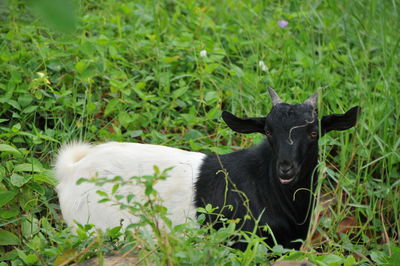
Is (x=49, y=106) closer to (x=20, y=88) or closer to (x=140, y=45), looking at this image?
(x=20, y=88)

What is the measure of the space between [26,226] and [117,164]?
2.10 ft

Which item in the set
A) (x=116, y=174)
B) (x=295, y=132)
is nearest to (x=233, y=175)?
(x=295, y=132)

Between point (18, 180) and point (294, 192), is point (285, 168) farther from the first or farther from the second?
point (18, 180)

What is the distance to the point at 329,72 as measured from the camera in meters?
5.05

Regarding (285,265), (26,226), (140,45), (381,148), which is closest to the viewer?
(285,265)

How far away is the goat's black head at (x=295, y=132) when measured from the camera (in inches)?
130

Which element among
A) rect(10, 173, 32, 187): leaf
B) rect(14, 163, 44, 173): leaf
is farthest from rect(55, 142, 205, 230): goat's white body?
rect(10, 173, 32, 187): leaf

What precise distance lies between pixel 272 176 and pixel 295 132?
1.17ft

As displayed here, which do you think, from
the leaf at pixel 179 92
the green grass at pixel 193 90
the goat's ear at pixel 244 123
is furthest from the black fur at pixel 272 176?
the leaf at pixel 179 92

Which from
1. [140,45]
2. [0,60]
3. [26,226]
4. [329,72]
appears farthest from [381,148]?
[0,60]

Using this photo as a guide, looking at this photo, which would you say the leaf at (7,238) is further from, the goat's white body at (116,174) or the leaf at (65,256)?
the leaf at (65,256)

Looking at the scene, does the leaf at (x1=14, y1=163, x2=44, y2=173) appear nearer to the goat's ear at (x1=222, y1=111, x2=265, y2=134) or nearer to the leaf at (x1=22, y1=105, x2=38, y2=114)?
the leaf at (x1=22, y1=105, x2=38, y2=114)

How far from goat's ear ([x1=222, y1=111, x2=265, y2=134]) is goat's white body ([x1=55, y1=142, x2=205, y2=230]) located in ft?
1.00

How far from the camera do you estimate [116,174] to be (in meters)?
3.55
